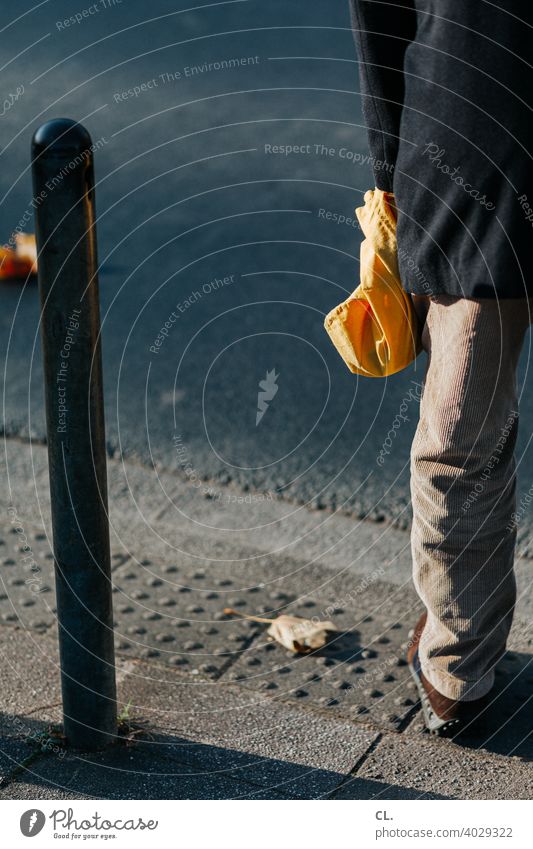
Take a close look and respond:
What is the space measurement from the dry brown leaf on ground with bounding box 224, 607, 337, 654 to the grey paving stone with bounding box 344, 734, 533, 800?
0.38 meters

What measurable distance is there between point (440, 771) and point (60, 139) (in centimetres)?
145

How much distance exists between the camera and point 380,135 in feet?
7.64

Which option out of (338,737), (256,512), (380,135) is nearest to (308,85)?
(256,512)

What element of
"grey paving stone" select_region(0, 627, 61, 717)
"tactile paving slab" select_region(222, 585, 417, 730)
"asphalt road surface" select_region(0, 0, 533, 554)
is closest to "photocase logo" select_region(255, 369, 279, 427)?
"asphalt road surface" select_region(0, 0, 533, 554)

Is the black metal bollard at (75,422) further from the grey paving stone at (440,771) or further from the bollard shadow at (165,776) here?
the grey paving stone at (440,771)

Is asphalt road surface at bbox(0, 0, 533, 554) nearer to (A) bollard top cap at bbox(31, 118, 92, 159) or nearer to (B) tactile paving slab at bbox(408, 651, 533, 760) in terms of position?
(B) tactile paving slab at bbox(408, 651, 533, 760)

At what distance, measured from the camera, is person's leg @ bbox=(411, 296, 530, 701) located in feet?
7.37

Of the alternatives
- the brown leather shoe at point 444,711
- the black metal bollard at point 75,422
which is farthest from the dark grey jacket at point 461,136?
the brown leather shoe at point 444,711

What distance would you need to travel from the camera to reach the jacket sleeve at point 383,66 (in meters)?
2.21

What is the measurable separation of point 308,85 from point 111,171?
1556 mm

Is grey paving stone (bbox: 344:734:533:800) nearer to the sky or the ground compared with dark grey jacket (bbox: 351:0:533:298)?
nearer to the ground
